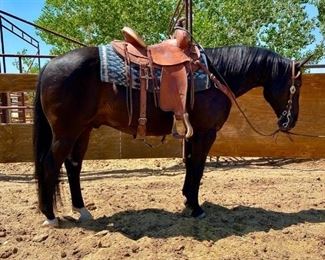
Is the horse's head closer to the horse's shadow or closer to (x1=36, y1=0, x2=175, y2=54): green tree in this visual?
the horse's shadow

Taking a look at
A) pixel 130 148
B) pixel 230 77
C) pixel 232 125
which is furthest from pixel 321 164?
pixel 230 77

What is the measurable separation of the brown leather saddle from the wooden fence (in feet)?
9.47

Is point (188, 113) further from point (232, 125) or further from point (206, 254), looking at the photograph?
point (232, 125)

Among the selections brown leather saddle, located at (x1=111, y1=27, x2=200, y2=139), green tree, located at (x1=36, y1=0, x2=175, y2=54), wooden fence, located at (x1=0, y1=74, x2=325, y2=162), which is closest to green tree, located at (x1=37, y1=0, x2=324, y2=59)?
green tree, located at (x1=36, y1=0, x2=175, y2=54)

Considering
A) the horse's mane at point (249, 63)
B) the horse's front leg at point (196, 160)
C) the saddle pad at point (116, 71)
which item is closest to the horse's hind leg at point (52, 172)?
the saddle pad at point (116, 71)

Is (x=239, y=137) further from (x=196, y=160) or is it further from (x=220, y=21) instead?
(x=220, y=21)

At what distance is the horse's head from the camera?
13.2 ft

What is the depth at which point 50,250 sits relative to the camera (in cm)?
334

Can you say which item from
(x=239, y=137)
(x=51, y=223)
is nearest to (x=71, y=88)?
(x=51, y=223)

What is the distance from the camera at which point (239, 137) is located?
6.66 metres

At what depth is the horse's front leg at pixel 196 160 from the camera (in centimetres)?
391

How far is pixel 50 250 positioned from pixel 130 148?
11.5 ft

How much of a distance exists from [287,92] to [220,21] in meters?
20.7

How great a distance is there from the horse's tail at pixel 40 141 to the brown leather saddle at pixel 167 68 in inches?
32.2
